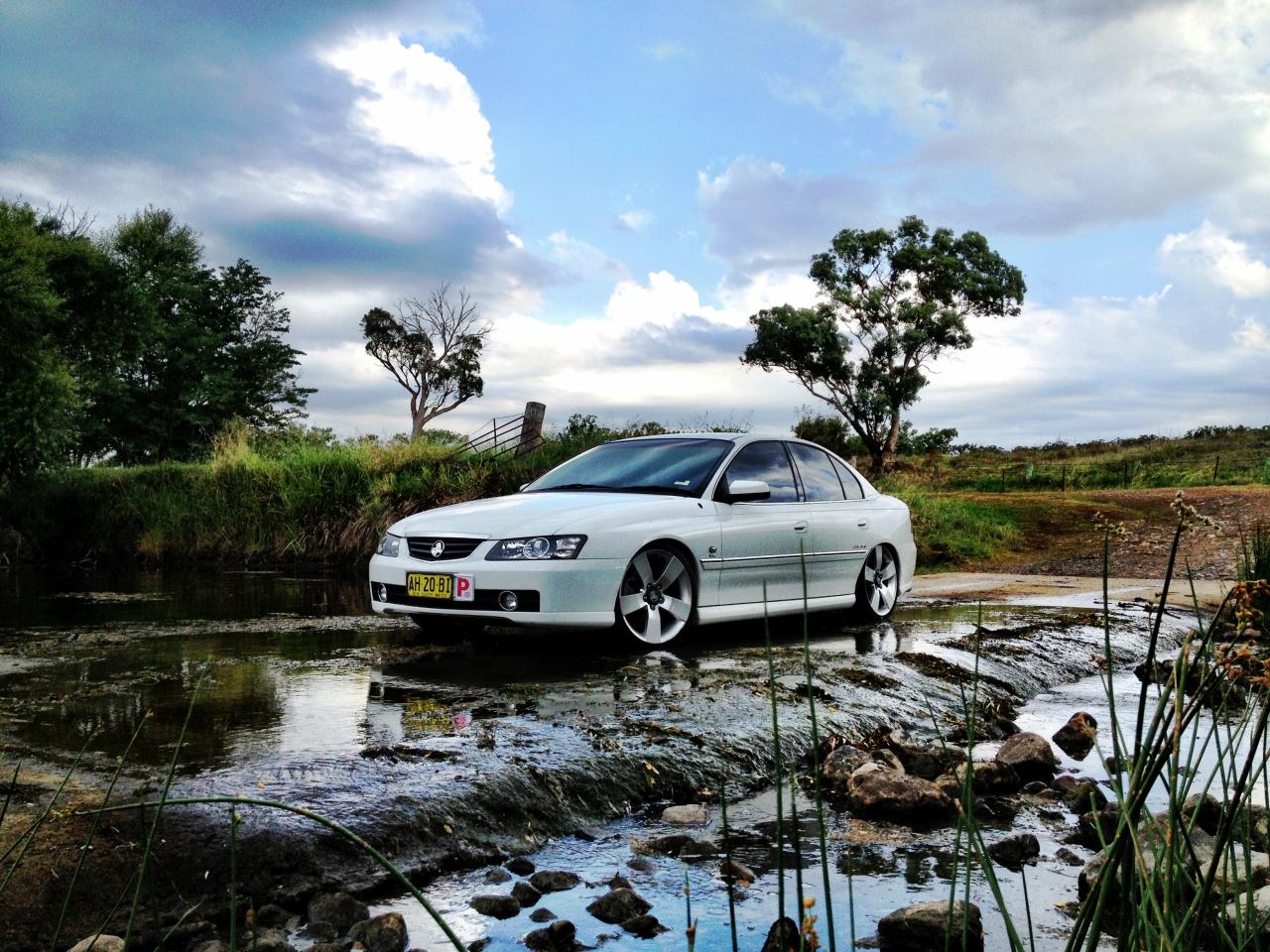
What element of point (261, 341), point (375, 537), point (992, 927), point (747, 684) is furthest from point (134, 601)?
point (261, 341)

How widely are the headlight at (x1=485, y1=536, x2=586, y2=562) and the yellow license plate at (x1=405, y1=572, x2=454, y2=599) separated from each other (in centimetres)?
31

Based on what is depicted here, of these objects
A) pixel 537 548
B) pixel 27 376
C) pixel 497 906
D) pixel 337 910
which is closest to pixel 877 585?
pixel 537 548

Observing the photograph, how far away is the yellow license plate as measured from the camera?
267 inches

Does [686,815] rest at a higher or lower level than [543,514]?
lower

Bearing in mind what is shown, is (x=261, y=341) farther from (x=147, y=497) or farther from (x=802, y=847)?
(x=802, y=847)

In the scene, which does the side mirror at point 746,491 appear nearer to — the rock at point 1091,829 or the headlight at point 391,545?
the headlight at point 391,545

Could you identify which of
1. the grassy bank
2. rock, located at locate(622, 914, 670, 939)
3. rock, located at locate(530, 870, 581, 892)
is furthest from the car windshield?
the grassy bank

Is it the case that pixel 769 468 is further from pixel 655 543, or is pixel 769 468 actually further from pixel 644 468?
pixel 655 543

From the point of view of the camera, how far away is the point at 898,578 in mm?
9609

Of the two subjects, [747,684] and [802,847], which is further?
[747,684]

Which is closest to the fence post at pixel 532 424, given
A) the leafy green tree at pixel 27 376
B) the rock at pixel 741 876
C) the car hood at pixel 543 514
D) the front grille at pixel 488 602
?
the leafy green tree at pixel 27 376

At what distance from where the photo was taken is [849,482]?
9.34 m

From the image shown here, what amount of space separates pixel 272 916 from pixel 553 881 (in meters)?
0.82

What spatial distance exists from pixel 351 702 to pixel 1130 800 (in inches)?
181
